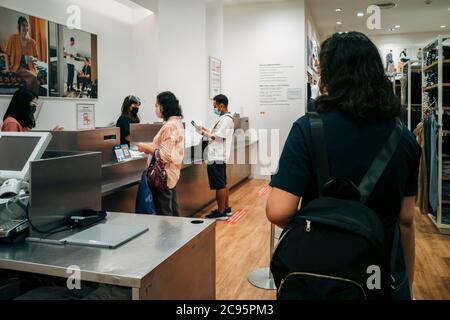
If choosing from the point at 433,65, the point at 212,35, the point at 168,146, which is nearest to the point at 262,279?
the point at 168,146

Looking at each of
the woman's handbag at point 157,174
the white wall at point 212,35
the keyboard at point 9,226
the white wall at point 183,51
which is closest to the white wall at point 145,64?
the white wall at point 183,51

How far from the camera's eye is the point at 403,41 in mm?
11133

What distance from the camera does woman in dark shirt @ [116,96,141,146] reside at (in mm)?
5355

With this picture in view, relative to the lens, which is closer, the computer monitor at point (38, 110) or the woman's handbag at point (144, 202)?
the woman's handbag at point (144, 202)

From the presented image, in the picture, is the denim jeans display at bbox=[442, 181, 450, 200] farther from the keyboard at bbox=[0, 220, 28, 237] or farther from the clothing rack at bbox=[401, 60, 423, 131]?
the keyboard at bbox=[0, 220, 28, 237]

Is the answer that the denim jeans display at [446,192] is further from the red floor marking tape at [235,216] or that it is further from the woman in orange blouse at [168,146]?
the woman in orange blouse at [168,146]

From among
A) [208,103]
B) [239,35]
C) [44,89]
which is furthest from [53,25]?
[239,35]

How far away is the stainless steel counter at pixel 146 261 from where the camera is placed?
134cm

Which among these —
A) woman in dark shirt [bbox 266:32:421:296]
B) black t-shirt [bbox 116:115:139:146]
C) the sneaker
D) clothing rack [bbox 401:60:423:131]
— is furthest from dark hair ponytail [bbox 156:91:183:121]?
clothing rack [bbox 401:60:423:131]

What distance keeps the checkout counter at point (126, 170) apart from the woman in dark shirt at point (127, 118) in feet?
2.46

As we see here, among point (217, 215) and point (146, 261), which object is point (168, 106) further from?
point (146, 261)

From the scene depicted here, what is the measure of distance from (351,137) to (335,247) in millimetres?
305

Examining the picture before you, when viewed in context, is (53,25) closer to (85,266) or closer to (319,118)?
(85,266)
